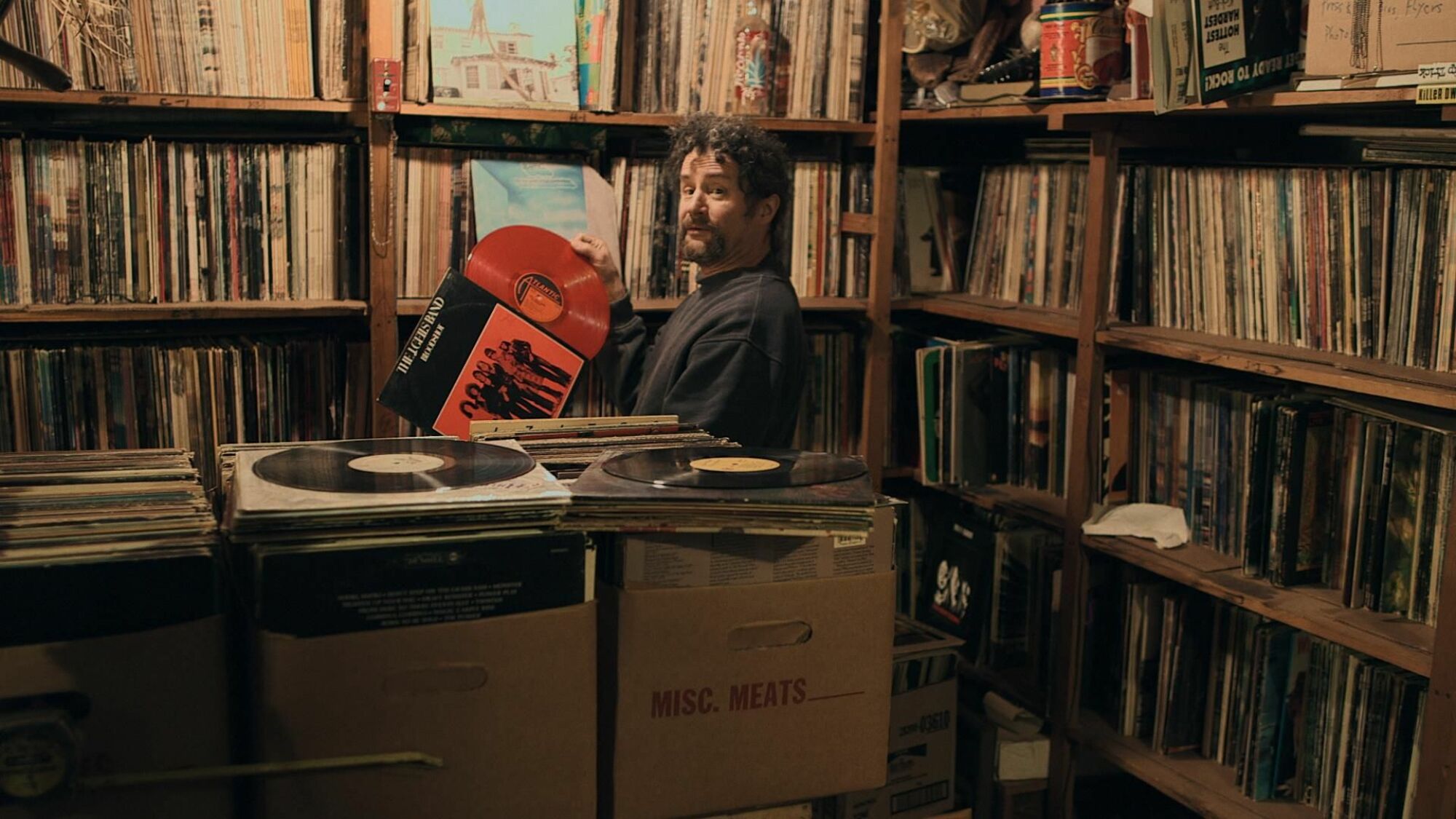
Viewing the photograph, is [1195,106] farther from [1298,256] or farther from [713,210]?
[713,210]

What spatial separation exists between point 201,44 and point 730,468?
1.66m

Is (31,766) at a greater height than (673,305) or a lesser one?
lesser

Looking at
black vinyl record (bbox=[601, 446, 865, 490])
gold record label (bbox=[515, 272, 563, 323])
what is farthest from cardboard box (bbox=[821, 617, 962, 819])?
black vinyl record (bbox=[601, 446, 865, 490])

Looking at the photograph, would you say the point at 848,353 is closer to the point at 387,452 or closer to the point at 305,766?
the point at 387,452

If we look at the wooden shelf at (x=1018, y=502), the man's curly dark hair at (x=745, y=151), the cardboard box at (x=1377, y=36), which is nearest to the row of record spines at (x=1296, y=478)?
the wooden shelf at (x=1018, y=502)

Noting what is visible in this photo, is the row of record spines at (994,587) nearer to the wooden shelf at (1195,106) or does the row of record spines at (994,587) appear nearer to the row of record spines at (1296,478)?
the row of record spines at (1296,478)

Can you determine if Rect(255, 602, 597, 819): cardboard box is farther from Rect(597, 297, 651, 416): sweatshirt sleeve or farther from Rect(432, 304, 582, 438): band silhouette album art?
Rect(597, 297, 651, 416): sweatshirt sleeve

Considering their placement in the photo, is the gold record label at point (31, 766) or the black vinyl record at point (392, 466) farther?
the black vinyl record at point (392, 466)

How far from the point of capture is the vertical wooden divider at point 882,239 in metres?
2.83

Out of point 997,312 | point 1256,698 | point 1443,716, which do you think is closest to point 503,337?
point 997,312

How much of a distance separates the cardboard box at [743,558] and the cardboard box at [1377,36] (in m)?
1.12

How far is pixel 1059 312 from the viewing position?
271cm

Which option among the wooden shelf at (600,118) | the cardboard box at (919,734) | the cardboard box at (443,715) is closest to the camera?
the cardboard box at (443,715)

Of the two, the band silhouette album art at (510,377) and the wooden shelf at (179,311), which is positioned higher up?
the wooden shelf at (179,311)
